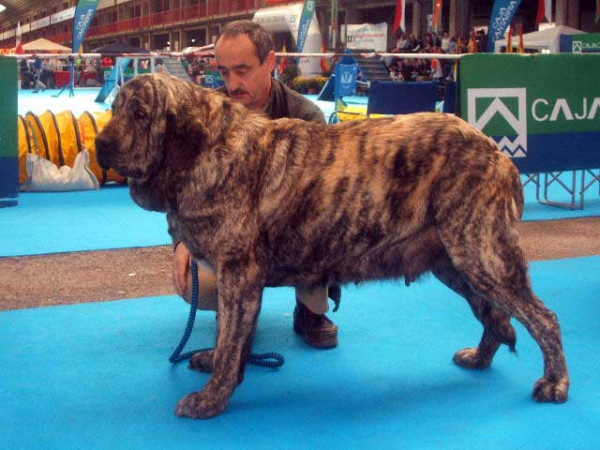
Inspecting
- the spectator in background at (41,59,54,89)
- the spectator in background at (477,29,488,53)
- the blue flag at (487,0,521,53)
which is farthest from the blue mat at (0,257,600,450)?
the spectator in background at (41,59,54,89)

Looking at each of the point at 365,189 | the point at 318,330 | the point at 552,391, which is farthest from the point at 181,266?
the point at 552,391

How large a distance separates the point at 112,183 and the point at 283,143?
577 centimetres

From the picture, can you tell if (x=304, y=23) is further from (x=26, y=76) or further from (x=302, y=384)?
Result: (x=302, y=384)

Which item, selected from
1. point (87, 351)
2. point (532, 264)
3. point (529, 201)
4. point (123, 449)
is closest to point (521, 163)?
point (529, 201)

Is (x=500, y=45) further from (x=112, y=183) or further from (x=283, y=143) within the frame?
(x=283, y=143)

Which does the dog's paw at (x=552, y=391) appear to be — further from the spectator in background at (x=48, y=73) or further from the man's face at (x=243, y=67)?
the spectator in background at (x=48, y=73)

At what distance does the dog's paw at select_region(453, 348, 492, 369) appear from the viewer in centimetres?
302

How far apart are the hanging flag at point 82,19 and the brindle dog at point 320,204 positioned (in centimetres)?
1791

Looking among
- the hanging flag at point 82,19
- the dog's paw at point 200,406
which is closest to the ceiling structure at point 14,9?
the hanging flag at point 82,19

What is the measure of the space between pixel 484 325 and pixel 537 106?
3.65 metres

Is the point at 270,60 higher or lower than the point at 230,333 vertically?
higher

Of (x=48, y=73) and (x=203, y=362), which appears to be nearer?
(x=203, y=362)

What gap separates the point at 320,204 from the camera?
98.3 inches

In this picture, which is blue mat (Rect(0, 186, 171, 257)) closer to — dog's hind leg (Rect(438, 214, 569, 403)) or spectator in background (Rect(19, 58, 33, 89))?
dog's hind leg (Rect(438, 214, 569, 403))
